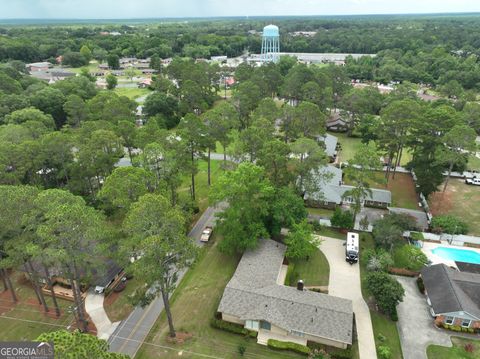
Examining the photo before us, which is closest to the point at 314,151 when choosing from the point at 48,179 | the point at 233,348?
the point at 233,348

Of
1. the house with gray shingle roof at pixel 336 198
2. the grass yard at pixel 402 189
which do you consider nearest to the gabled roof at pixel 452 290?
the house with gray shingle roof at pixel 336 198

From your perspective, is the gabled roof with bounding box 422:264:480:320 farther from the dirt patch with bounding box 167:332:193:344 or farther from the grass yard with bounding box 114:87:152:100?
the grass yard with bounding box 114:87:152:100

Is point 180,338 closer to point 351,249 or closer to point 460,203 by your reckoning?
point 351,249

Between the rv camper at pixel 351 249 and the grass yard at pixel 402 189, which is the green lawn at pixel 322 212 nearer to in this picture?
the rv camper at pixel 351 249

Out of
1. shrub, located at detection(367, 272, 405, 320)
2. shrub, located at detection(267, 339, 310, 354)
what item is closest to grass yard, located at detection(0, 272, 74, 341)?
shrub, located at detection(267, 339, 310, 354)

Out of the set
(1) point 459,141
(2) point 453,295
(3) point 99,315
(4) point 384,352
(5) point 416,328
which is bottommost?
(3) point 99,315

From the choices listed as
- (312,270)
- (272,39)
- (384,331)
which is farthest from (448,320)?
(272,39)

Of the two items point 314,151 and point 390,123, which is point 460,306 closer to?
point 314,151
